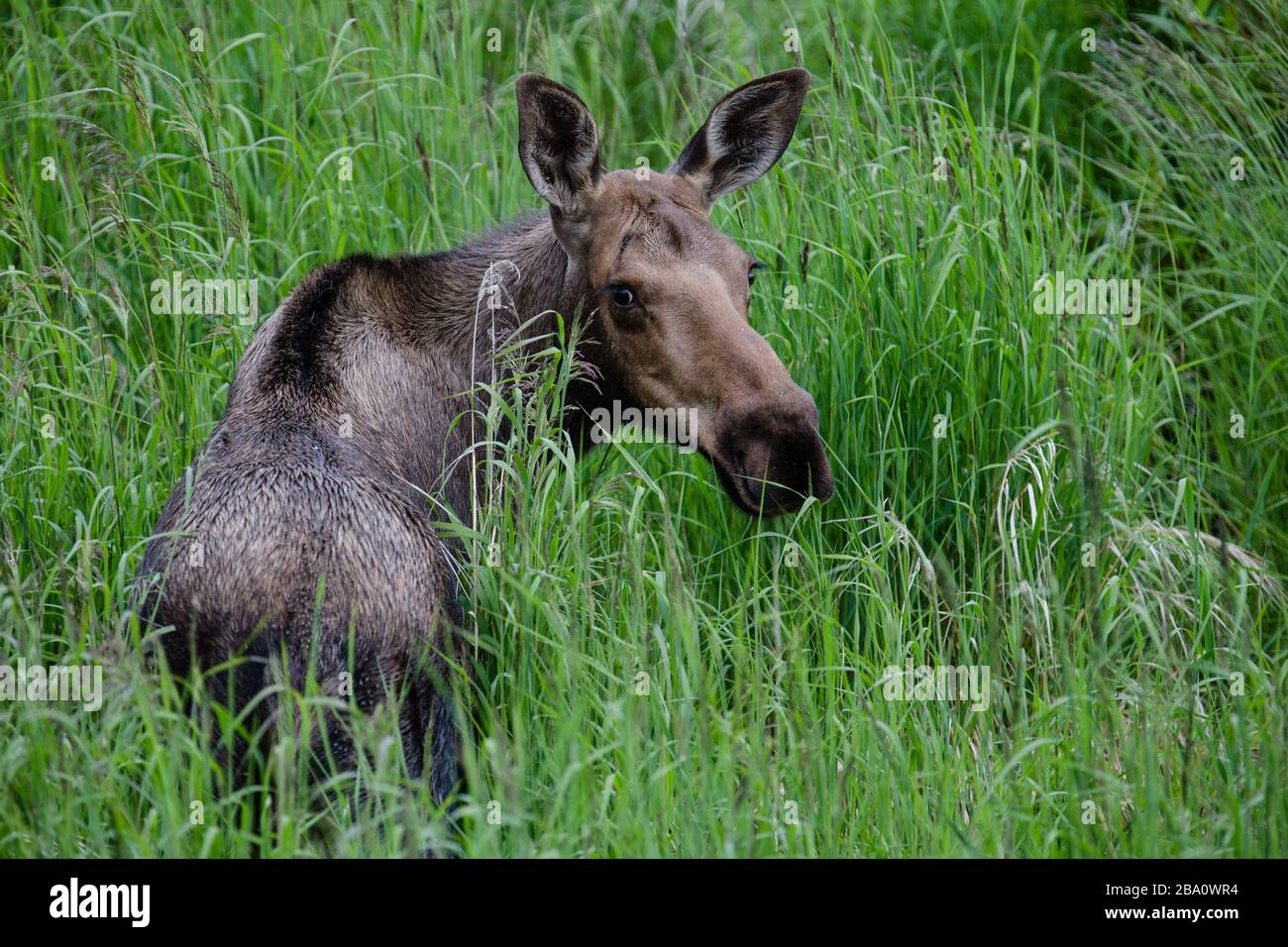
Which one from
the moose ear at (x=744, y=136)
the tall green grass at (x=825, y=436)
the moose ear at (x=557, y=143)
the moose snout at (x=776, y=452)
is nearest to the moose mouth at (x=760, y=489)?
the moose snout at (x=776, y=452)

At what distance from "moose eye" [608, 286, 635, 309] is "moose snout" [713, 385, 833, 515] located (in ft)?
1.87

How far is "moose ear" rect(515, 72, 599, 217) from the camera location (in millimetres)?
4816

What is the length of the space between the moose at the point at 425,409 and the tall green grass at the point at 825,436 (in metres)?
0.21

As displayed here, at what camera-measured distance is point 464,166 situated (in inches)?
264

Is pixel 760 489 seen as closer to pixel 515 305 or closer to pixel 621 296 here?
pixel 621 296

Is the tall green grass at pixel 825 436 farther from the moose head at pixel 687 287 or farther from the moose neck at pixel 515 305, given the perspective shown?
the moose head at pixel 687 287

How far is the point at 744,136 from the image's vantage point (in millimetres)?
5367

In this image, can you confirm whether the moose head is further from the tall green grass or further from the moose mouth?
the tall green grass

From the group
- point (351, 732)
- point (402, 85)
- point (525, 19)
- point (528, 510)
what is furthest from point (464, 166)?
point (351, 732)

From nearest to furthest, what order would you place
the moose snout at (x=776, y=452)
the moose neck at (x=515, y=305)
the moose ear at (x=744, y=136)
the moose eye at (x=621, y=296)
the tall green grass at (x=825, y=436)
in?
the tall green grass at (x=825, y=436) < the moose snout at (x=776, y=452) < the moose eye at (x=621, y=296) < the moose neck at (x=515, y=305) < the moose ear at (x=744, y=136)

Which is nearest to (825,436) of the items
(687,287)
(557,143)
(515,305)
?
(687,287)

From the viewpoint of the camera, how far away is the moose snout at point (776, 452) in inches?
172

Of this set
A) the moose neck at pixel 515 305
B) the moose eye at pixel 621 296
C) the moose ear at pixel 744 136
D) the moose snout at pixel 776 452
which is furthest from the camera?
the moose ear at pixel 744 136
